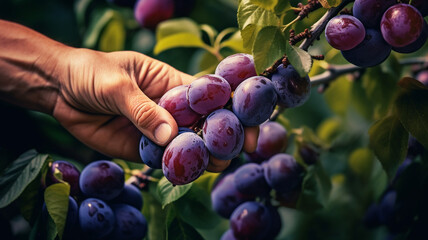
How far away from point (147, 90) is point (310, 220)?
73 cm

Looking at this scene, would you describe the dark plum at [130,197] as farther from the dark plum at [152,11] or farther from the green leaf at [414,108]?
the dark plum at [152,11]

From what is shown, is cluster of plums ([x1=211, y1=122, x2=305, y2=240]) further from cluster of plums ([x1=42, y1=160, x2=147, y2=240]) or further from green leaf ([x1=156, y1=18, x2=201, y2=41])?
green leaf ([x1=156, y1=18, x2=201, y2=41])

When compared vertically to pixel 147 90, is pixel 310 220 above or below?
below

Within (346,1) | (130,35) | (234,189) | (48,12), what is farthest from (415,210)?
(48,12)

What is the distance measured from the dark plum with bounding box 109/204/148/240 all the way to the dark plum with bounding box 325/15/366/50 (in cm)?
52

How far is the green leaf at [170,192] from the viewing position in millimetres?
818

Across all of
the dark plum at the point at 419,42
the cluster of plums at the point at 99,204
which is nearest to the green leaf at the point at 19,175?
the cluster of plums at the point at 99,204

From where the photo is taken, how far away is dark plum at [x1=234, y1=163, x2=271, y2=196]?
0.95 metres

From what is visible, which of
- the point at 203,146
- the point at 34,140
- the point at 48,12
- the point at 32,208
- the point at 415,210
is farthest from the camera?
the point at 48,12

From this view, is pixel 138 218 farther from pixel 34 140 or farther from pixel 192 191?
pixel 34 140

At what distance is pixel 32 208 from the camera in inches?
33.4

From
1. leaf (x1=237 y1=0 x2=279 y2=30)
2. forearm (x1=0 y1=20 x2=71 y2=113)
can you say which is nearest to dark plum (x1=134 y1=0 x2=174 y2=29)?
forearm (x1=0 y1=20 x2=71 y2=113)

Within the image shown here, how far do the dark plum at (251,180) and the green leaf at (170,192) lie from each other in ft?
0.51

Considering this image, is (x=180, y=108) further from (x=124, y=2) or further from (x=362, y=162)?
(x=124, y=2)
